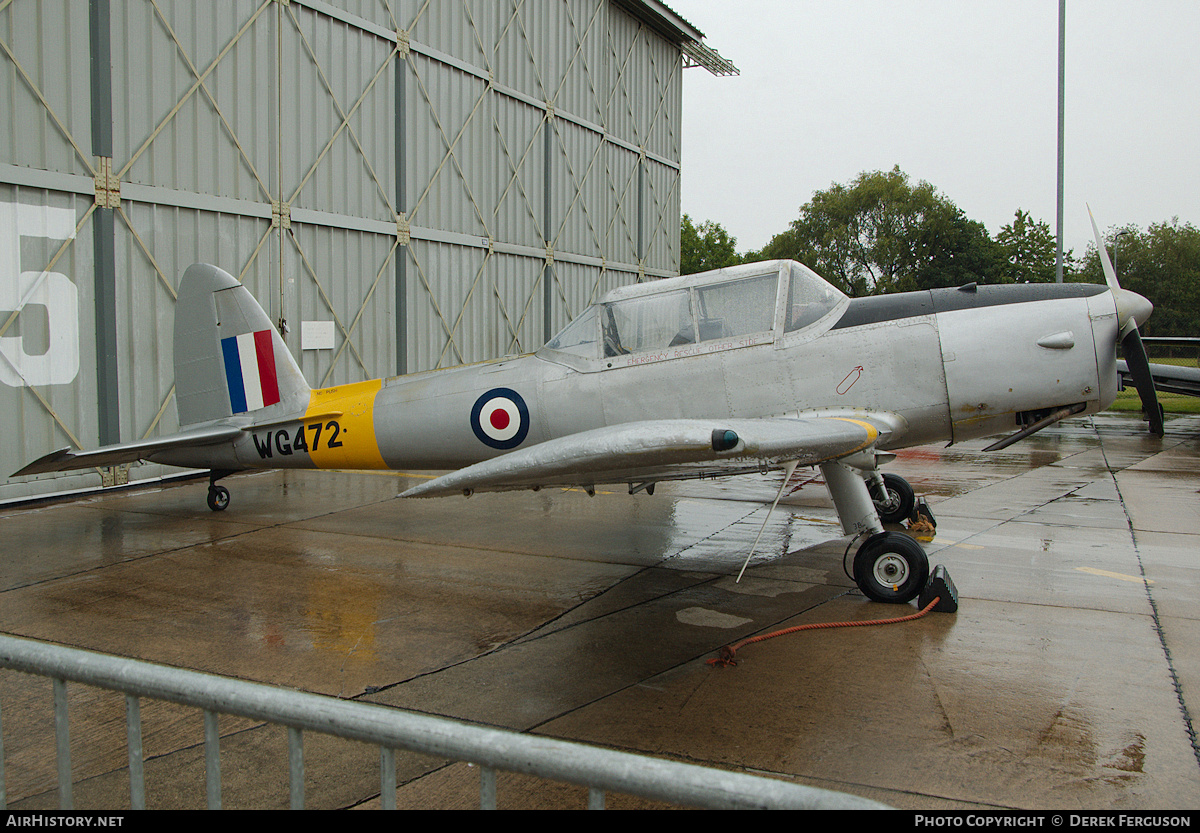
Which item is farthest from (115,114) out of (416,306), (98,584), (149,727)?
(149,727)

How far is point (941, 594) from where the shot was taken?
5180mm

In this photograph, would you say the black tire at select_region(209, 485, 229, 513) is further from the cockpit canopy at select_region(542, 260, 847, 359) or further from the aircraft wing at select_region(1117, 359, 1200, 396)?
the aircraft wing at select_region(1117, 359, 1200, 396)

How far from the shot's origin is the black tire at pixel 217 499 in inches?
339

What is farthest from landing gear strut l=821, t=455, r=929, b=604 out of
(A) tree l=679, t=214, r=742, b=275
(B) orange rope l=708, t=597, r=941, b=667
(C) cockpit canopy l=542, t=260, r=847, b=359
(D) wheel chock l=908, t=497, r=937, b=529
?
(A) tree l=679, t=214, r=742, b=275

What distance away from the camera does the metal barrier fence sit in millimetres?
1414

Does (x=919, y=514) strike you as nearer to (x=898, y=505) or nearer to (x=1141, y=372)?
(x=898, y=505)

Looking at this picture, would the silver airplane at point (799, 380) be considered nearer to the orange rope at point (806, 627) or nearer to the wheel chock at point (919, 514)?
the orange rope at point (806, 627)

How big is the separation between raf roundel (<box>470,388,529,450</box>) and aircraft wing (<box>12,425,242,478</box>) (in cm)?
273

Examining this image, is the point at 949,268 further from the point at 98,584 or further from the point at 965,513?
the point at 98,584

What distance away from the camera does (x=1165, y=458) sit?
41.7 ft

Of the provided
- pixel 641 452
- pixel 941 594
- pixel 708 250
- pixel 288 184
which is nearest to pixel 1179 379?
pixel 941 594

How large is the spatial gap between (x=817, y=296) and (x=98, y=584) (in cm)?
586

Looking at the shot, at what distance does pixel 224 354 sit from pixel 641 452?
556 centimetres

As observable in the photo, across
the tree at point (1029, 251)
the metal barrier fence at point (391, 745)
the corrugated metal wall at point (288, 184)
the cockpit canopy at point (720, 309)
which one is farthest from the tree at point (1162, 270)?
the metal barrier fence at point (391, 745)
